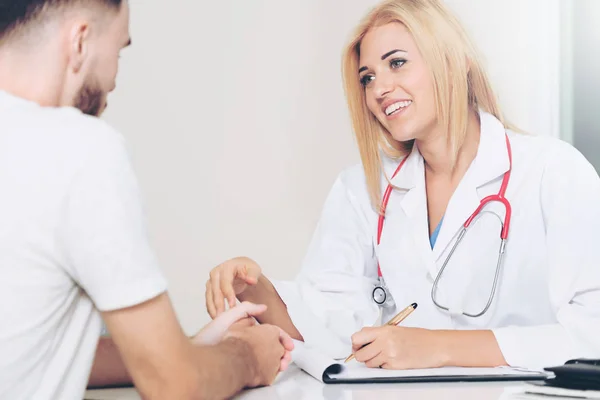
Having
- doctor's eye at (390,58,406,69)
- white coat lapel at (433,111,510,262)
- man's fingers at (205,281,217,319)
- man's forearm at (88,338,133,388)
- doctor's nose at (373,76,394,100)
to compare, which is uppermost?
doctor's eye at (390,58,406,69)

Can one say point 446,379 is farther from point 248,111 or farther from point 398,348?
point 248,111

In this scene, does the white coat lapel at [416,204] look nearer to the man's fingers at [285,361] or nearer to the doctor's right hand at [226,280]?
the doctor's right hand at [226,280]

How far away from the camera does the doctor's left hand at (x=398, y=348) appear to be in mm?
1163

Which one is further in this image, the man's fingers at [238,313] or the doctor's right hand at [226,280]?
the doctor's right hand at [226,280]

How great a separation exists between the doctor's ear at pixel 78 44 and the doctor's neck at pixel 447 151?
953 millimetres

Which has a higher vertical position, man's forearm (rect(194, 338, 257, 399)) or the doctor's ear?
the doctor's ear

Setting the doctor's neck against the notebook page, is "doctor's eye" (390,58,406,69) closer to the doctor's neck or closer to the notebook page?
the doctor's neck

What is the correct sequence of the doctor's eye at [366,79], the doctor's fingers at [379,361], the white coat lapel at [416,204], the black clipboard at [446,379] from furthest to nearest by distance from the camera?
the doctor's eye at [366,79] < the white coat lapel at [416,204] < the doctor's fingers at [379,361] < the black clipboard at [446,379]

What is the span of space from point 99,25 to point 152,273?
1.02ft

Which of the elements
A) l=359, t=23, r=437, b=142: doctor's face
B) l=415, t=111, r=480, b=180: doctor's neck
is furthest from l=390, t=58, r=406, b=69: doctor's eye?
l=415, t=111, r=480, b=180: doctor's neck

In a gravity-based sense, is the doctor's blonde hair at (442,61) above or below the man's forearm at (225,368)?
above

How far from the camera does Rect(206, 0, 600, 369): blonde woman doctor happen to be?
1.33 metres

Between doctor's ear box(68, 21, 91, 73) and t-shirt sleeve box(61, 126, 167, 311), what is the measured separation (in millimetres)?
130

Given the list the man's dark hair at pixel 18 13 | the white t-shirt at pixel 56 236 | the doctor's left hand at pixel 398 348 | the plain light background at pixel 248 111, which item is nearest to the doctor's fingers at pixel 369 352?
the doctor's left hand at pixel 398 348
